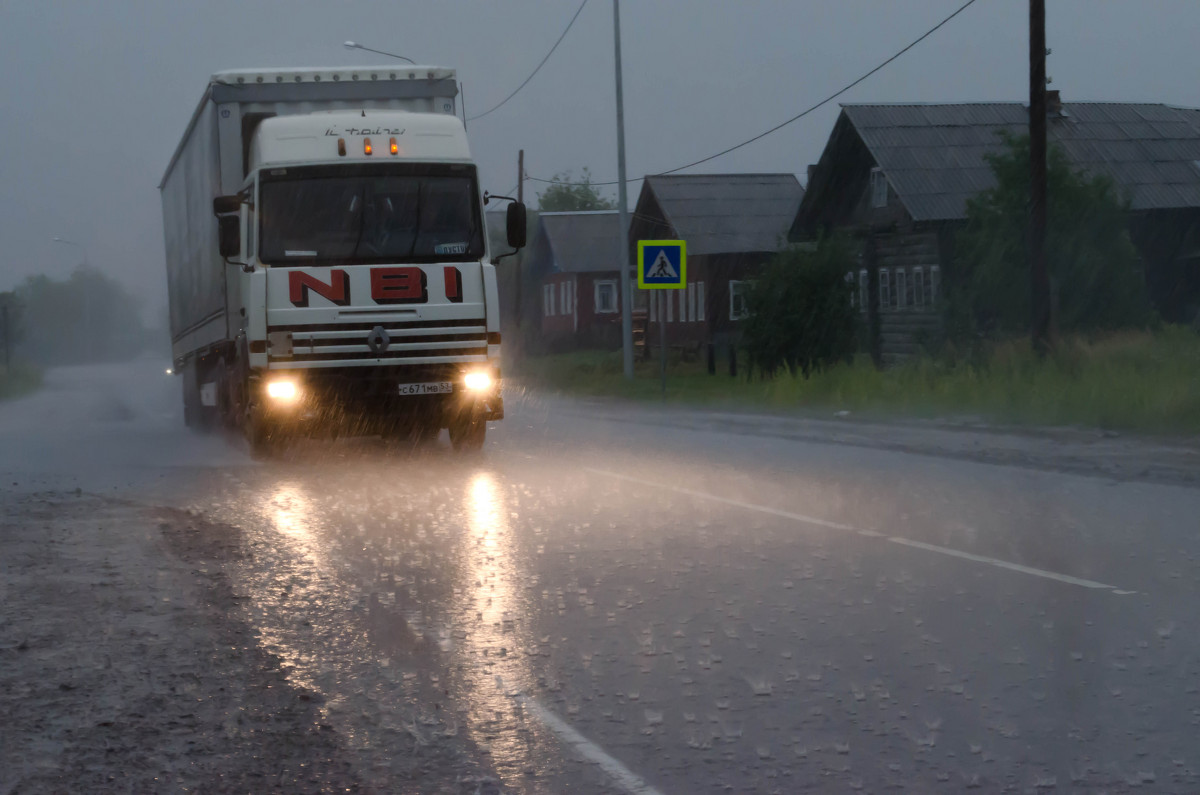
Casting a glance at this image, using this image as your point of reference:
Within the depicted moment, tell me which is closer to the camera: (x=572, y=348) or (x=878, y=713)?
(x=878, y=713)

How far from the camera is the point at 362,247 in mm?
14664

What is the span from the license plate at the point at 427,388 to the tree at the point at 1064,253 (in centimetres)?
1745

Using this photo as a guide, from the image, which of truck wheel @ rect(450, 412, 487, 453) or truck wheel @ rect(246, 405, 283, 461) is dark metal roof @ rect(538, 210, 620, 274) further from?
truck wheel @ rect(246, 405, 283, 461)

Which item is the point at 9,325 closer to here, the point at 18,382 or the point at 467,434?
the point at 18,382

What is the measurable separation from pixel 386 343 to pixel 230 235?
210 cm

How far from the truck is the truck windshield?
0.01m

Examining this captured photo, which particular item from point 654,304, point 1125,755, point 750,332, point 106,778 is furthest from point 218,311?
point 654,304

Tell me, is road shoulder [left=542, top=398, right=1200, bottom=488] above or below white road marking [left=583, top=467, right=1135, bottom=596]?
above

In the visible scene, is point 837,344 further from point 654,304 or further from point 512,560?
point 654,304

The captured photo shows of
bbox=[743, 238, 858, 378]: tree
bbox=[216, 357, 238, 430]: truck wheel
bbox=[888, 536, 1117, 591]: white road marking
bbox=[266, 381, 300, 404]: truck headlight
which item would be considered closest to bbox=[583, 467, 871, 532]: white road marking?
bbox=[888, 536, 1117, 591]: white road marking

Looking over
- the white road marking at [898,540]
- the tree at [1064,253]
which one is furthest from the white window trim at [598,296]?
the white road marking at [898,540]

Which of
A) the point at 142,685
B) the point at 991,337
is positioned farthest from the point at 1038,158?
the point at 142,685

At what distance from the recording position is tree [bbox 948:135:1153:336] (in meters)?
29.1

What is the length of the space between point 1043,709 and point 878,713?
596mm
